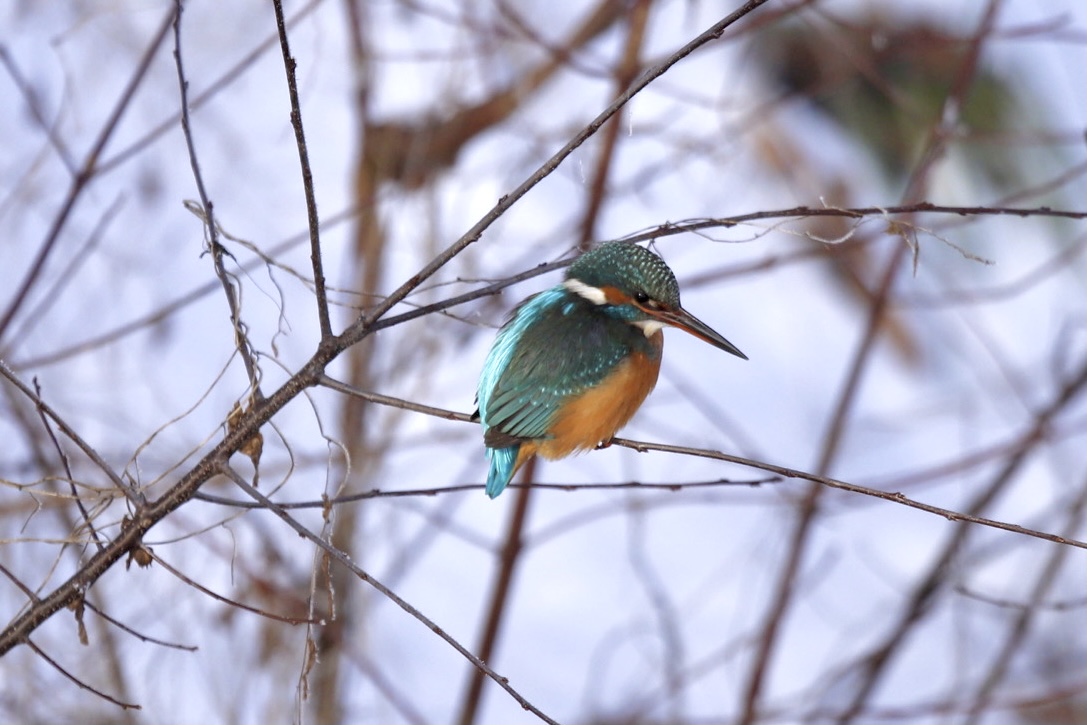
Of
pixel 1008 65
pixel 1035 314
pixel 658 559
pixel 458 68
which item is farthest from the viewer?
pixel 1035 314

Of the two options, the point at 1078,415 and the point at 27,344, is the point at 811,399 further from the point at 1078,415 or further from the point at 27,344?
the point at 27,344

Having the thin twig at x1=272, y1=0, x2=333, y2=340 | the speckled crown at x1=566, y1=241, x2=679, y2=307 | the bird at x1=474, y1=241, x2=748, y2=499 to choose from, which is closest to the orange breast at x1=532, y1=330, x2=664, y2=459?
the bird at x1=474, y1=241, x2=748, y2=499

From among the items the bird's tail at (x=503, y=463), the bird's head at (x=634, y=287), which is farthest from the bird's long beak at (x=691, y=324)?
the bird's tail at (x=503, y=463)

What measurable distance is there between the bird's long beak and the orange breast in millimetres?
84

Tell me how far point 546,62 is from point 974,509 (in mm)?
1516

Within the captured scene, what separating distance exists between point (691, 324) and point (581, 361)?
165 mm

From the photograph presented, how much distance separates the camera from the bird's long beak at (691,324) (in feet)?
4.62

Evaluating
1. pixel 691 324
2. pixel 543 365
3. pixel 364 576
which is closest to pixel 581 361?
pixel 543 365

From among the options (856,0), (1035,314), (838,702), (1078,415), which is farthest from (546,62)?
(1035,314)

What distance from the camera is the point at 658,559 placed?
14.5 feet

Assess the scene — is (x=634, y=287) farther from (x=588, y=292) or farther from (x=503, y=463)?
(x=503, y=463)

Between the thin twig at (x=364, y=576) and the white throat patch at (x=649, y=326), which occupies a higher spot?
the white throat patch at (x=649, y=326)

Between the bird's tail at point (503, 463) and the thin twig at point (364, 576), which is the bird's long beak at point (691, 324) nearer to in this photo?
the bird's tail at point (503, 463)

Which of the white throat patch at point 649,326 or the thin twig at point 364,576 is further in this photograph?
the white throat patch at point 649,326
